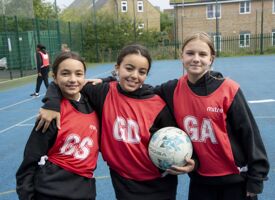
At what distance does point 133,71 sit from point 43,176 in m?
0.85

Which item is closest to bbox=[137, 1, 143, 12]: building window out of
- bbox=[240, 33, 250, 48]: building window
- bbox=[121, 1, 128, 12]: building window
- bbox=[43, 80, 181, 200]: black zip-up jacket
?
bbox=[121, 1, 128, 12]: building window

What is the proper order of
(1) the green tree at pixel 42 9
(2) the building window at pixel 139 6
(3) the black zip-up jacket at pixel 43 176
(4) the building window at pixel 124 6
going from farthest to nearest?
(2) the building window at pixel 139 6 < (4) the building window at pixel 124 6 < (1) the green tree at pixel 42 9 < (3) the black zip-up jacket at pixel 43 176

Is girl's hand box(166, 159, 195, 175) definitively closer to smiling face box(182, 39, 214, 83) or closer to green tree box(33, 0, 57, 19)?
smiling face box(182, 39, 214, 83)

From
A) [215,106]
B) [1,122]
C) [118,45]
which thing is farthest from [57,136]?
[118,45]

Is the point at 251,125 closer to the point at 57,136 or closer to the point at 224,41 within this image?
the point at 57,136

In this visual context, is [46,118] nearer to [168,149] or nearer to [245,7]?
[168,149]

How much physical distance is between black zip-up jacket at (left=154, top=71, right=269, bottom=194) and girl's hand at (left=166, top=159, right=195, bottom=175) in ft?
0.57

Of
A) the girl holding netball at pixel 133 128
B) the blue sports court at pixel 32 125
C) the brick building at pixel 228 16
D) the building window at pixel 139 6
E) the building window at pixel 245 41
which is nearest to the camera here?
the girl holding netball at pixel 133 128

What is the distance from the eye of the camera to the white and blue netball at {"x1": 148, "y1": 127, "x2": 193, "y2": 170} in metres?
2.11

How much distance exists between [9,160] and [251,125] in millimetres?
4214

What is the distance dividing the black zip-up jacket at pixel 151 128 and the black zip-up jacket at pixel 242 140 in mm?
118

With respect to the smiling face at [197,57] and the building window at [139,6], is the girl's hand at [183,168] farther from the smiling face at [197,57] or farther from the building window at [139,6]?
the building window at [139,6]

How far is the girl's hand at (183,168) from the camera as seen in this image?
2.14m

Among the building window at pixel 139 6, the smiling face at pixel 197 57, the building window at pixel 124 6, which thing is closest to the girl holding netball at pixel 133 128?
the smiling face at pixel 197 57
